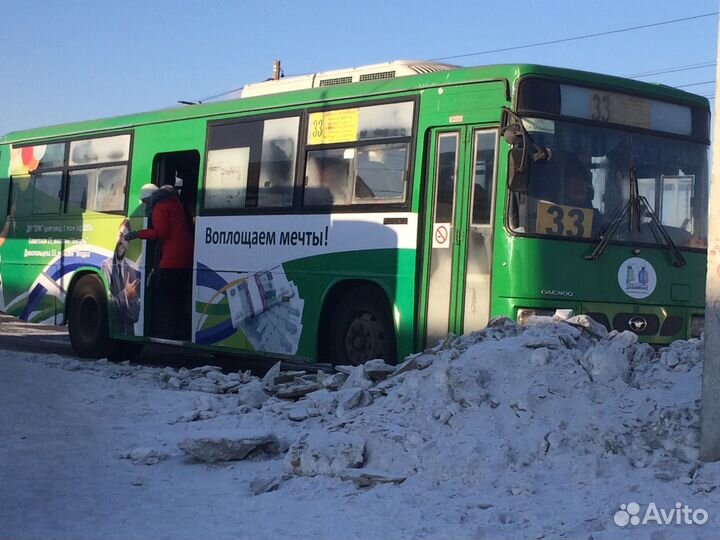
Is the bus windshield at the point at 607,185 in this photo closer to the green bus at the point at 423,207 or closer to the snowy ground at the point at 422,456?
the green bus at the point at 423,207

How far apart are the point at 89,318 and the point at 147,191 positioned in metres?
2.60

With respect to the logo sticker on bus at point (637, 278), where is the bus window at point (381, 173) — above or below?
above

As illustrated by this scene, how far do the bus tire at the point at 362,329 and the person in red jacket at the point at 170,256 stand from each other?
297 centimetres

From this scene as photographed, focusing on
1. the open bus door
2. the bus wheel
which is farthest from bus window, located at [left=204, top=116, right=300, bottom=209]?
the bus wheel

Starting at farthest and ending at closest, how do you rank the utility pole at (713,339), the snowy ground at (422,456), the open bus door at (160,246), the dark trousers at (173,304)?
the open bus door at (160,246)
the dark trousers at (173,304)
the utility pole at (713,339)
the snowy ground at (422,456)

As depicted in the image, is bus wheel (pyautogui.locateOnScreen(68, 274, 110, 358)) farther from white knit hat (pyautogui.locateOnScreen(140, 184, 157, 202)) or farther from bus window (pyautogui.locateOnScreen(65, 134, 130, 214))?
white knit hat (pyautogui.locateOnScreen(140, 184, 157, 202))

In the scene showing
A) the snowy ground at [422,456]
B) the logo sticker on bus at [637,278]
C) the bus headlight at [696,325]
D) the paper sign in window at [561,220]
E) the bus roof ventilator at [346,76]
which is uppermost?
the bus roof ventilator at [346,76]

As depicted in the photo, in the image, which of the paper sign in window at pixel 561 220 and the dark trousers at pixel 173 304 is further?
the dark trousers at pixel 173 304

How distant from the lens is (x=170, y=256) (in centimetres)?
1414

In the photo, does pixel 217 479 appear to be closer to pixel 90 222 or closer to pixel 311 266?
pixel 311 266

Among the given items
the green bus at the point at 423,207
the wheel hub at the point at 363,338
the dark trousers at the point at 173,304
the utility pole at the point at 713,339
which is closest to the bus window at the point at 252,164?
the green bus at the point at 423,207

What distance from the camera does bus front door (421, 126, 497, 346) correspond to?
10.3 m

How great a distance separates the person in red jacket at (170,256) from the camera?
14.1m

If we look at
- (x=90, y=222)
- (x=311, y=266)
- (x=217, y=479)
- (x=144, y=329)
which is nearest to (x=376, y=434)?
(x=217, y=479)
